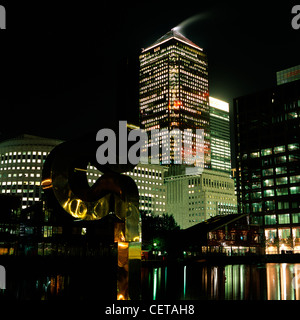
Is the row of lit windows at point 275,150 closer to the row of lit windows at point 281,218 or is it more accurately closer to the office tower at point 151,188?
the row of lit windows at point 281,218

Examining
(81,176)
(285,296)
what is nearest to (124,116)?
(81,176)

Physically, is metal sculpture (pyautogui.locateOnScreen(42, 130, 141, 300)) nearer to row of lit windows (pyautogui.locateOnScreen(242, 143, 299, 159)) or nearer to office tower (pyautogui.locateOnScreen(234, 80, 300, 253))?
office tower (pyautogui.locateOnScreen(234, 80, 300, 253))

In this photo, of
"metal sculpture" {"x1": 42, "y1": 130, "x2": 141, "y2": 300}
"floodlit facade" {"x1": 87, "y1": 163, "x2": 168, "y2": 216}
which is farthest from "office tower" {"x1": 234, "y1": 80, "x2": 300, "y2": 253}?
"metal sculpture" {"x1": 42, "y1": 130, "x2": 141, "y2": 300}

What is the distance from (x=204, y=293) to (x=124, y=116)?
12.3m

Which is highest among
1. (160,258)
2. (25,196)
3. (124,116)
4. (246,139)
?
(246,139)

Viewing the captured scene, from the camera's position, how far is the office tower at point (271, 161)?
350 feet

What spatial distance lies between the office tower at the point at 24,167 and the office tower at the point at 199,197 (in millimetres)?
67575

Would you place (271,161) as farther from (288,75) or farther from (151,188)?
(151,188)

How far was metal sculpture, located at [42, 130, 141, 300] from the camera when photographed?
833 centimetres

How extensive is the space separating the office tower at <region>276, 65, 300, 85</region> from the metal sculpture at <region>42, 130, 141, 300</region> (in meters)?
166

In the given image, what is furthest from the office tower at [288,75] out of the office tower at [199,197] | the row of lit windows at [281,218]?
the row of lit windows at [281,218]

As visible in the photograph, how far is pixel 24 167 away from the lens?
465 ft

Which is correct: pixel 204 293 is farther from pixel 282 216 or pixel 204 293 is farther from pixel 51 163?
pixel 282 216

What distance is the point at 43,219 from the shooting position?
66.0 metres
